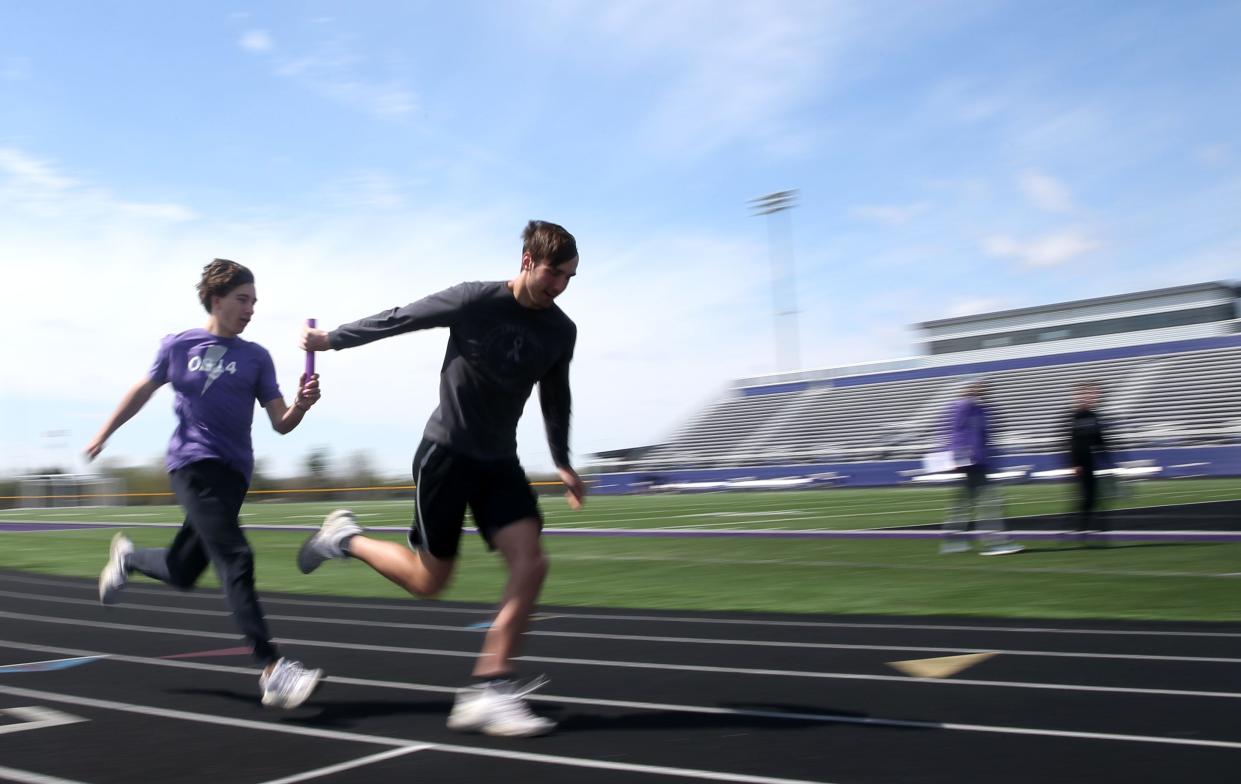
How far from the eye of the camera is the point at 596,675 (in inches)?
231

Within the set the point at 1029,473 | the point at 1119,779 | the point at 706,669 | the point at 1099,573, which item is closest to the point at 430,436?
the point at 706,669

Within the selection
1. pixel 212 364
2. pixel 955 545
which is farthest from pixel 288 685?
pixel 955 545

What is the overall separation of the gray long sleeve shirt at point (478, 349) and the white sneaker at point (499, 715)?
874 mm

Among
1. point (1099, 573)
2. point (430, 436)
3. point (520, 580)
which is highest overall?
point (430, 436)

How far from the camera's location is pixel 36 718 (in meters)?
4.96

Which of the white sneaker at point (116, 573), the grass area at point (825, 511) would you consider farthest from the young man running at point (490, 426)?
the grass area at point (825, 511)

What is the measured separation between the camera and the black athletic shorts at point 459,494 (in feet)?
15.2

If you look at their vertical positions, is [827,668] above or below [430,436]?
below

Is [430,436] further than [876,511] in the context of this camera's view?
No

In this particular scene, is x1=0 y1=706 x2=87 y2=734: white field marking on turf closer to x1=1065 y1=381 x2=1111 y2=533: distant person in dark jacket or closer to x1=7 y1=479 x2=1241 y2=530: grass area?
x1=1065 y1=381 x2=1111 y2=533: distant person in dark jacket

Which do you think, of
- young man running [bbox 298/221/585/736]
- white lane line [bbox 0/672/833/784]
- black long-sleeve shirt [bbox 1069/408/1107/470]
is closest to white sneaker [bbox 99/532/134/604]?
white lane line [bbox 0/672/833/784]

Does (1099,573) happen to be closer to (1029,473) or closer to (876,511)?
(876,511)

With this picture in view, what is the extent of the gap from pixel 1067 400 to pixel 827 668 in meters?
44.1

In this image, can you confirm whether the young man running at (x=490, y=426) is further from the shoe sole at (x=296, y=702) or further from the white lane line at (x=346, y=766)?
the shoe sole at (x=296, y=702)
